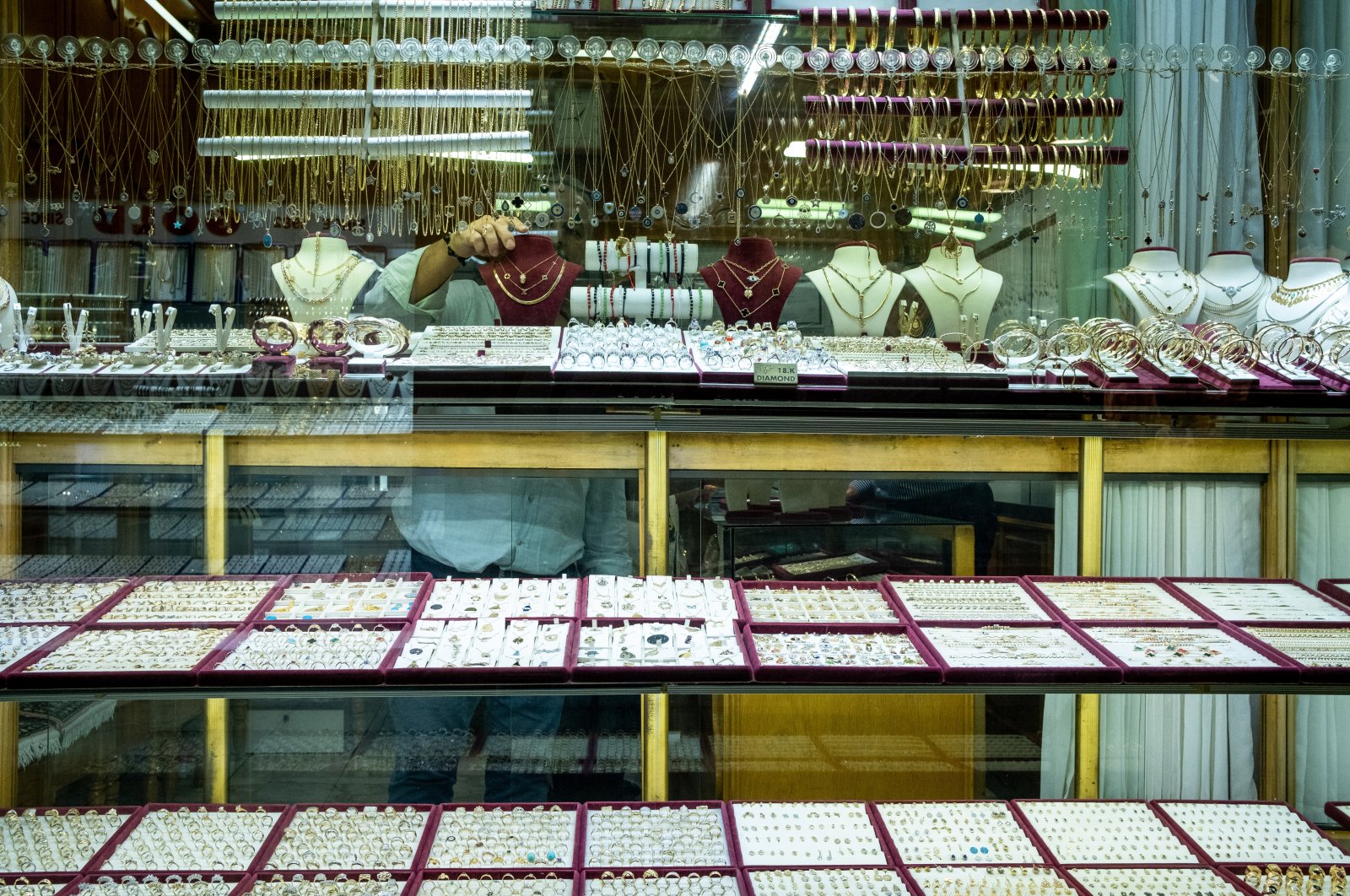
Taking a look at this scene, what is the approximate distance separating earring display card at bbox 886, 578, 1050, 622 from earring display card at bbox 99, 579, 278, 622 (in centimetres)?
130

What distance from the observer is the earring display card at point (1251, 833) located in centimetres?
208

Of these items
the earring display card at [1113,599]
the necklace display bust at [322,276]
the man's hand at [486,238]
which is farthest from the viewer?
the man's hand at [486,238]

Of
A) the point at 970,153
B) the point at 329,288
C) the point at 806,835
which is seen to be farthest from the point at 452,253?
the point at 806,835

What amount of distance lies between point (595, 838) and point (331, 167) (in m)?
1.69

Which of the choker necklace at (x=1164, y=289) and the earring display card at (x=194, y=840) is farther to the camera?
the choker necklace at (x=1164, y=289)

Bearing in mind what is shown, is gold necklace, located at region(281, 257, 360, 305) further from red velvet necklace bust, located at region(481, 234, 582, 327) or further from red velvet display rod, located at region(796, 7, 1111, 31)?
red velvet display rod, located at region(796, 7, 1111, 31)

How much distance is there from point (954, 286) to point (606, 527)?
4.47ft

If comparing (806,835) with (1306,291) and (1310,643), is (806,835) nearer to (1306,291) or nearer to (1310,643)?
(1310,643)

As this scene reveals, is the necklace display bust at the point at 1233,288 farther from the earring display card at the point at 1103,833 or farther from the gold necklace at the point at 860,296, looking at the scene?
the earring display card at the point at 1103,833

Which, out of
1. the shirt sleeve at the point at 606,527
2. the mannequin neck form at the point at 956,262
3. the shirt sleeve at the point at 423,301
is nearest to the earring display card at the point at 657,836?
the shirt sleeve at the point at 606,527

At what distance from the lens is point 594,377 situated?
7.15 feet

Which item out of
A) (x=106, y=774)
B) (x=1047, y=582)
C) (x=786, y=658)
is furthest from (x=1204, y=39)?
(x=106, y=774)

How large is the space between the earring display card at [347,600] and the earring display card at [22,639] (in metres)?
0.38

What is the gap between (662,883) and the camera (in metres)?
1.88
